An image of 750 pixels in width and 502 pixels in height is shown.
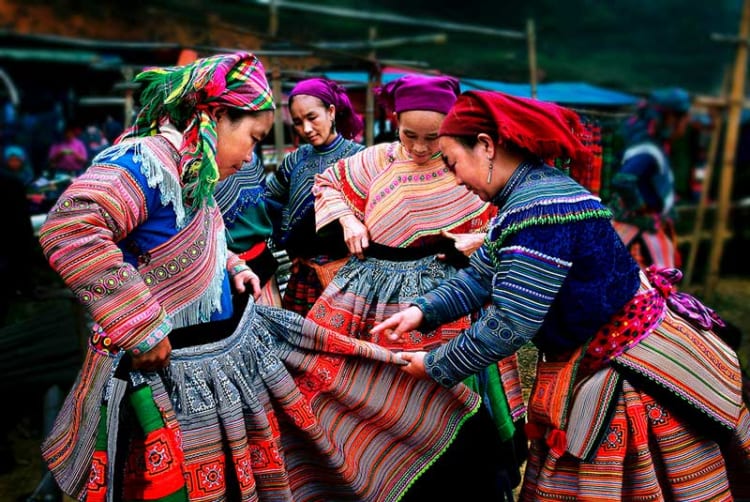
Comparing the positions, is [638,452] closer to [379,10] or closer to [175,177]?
[175,177]

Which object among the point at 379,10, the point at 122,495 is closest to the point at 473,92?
the point at 122,495

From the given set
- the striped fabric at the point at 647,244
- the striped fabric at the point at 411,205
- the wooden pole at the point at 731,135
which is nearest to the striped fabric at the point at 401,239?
the striped fabric at the point at 411,205

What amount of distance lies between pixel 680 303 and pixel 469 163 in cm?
85

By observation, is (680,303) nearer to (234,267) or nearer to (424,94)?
(424,94)

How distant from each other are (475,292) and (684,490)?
2.90ft

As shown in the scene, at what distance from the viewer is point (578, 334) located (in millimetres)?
2168

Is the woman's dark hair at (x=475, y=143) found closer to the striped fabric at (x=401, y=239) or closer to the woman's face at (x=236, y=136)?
the woman's face at (x=236, y=136)

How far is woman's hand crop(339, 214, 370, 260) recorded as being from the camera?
10.1 ft

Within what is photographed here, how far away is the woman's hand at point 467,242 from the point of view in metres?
2.95

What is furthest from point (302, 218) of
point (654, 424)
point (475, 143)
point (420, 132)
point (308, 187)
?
point (654, 424)

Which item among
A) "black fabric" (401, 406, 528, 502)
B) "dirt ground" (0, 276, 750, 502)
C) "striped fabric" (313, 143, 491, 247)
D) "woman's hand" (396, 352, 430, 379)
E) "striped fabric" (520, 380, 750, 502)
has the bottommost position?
"dirt ground" (0, 276, 750, 502)

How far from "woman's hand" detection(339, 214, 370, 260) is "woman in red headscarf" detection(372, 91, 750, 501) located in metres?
0.79

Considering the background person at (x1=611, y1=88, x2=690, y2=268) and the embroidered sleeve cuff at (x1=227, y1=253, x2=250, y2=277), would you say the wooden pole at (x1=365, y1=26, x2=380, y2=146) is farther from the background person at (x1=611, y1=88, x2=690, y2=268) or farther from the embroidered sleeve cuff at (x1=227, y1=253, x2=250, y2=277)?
the embroidered sleeve cuff at (x1=227, y1=253, x2=250, y2=277)

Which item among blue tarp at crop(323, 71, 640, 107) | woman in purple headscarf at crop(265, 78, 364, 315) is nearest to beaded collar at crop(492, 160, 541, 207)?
woman in purple headscarf at crop(265, 78, 364, 315)
